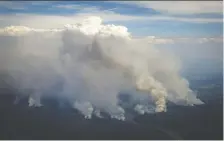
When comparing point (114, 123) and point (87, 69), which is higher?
point (87, 69)

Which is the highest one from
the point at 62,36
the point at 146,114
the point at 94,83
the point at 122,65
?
the point at 62,36

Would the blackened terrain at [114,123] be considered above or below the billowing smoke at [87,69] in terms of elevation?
below

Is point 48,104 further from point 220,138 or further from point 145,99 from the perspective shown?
point 220,138

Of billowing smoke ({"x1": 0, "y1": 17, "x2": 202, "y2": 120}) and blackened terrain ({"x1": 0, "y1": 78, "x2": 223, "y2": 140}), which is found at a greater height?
billowing smoke ({"x1": 0, "y1": 17, "x2": 202, "y2": 120})

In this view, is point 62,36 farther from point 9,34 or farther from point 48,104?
point 48,104

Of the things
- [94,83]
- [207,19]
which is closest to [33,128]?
[94,83]

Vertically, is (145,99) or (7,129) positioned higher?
(145,99)
